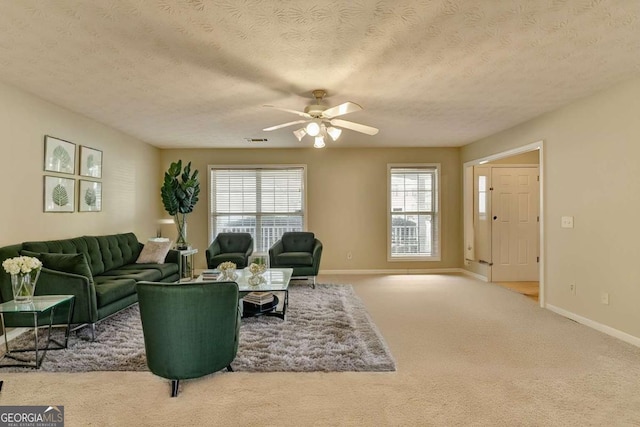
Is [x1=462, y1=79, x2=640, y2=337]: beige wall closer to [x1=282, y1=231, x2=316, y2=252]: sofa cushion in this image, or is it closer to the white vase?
[x1=282, y1=231, x2=316, y2=252]: sofa cushion

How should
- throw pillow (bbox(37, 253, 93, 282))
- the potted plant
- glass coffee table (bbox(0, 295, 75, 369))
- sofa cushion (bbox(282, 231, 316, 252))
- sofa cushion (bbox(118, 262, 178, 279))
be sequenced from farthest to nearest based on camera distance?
1. sofa cushion (bbox(282, 231, 316, 252))
2. the potted plant
3. sofa cushion (bbox(118, 262, 178, 279))
4. throw pillow (bbox(37, 253, 93, 282))
5. glass coffee table (bbox(0, 295, 75, 369))

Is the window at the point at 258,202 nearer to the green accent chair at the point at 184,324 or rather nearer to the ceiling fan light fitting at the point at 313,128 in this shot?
the ceiling fan light fitting at the point at 313,128

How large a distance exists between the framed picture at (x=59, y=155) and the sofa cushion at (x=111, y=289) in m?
1.38

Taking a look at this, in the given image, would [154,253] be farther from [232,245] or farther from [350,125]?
[350,125]

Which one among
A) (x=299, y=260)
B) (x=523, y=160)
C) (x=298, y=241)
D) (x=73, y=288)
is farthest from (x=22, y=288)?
(x=523, y=160)

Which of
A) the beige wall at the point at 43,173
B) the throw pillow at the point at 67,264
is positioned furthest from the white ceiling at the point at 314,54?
the throw pillow at the point at 67,264

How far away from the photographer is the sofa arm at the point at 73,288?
3240 mm

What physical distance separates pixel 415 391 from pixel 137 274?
3.43m

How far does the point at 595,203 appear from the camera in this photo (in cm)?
378

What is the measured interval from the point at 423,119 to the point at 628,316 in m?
3.11

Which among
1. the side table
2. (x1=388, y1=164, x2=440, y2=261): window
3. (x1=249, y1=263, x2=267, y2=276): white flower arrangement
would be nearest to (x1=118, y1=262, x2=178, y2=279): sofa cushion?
the side table

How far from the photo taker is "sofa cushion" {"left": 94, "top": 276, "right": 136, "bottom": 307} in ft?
11.2

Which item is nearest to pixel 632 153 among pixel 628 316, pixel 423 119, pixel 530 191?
pixel 628 316

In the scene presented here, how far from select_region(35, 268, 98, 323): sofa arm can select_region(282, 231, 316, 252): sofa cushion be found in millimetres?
3431
